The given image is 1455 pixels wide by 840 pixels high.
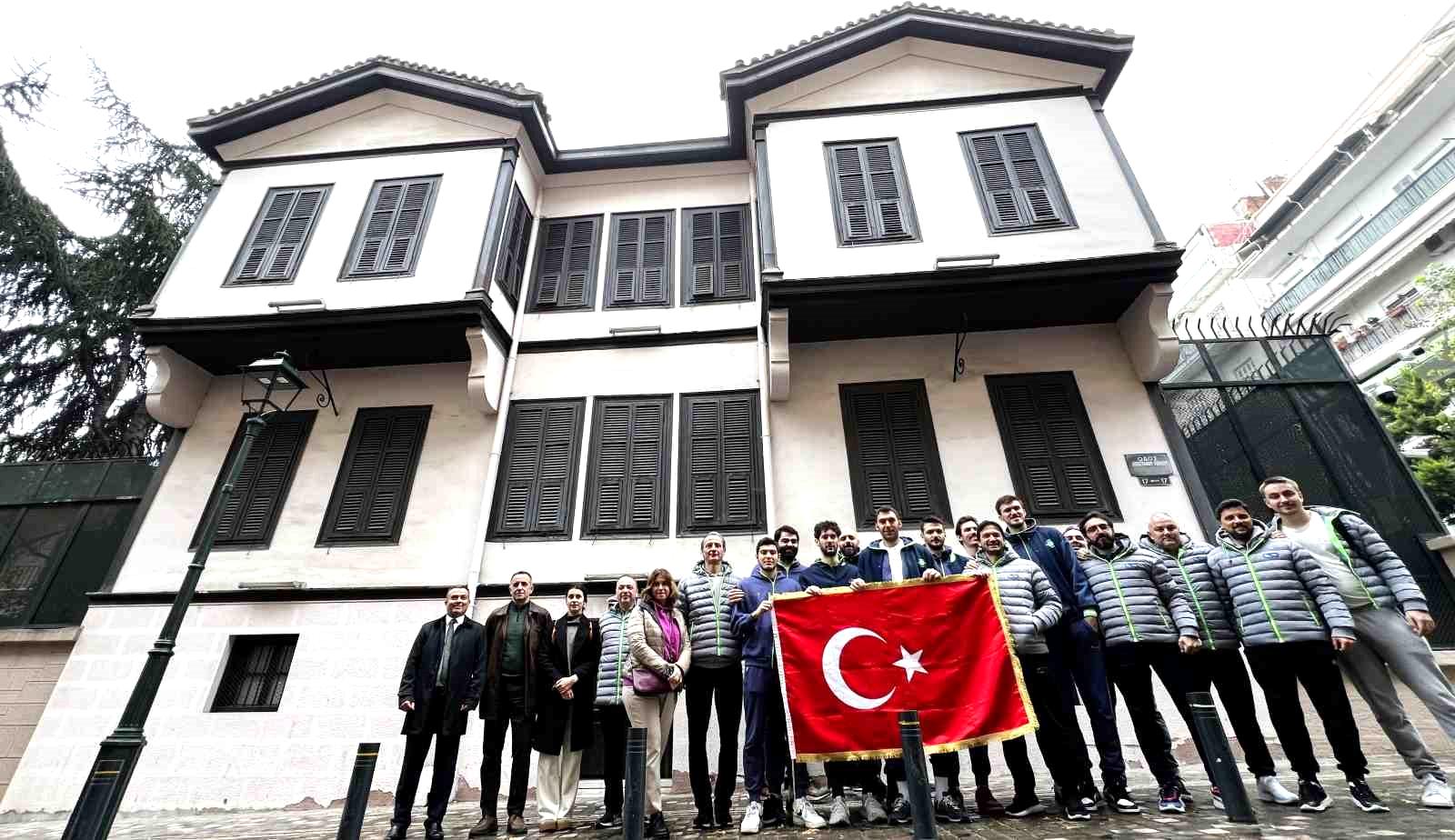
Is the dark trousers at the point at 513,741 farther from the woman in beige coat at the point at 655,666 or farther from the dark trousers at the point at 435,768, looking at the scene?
the woman in beige coat at the point at 655,666

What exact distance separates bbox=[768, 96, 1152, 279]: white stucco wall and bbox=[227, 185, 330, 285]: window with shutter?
7.56 m

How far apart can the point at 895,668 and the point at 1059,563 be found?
1.62 meters

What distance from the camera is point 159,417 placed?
9.29 meters

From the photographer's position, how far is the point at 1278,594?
4367 millimetres

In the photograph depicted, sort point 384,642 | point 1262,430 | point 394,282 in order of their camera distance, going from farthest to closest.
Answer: point 394,282, point 1262,430, point 384,642

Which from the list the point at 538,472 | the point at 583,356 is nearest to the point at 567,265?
the point at 583,356

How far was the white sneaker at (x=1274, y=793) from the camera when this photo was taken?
4.23 metres

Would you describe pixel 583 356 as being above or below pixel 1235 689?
above

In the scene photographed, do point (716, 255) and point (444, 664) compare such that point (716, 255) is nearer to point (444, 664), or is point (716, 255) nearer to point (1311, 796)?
point (444, 664)

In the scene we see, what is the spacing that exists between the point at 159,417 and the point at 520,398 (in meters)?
5.15

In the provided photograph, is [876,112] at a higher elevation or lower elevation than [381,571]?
higher

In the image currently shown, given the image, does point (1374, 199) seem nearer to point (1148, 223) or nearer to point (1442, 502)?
point (1442, 502)

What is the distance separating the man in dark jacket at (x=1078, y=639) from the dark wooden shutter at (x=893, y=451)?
9.24 ft

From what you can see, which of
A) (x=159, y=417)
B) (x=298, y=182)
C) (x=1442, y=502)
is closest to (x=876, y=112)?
(x=298, y=182)
